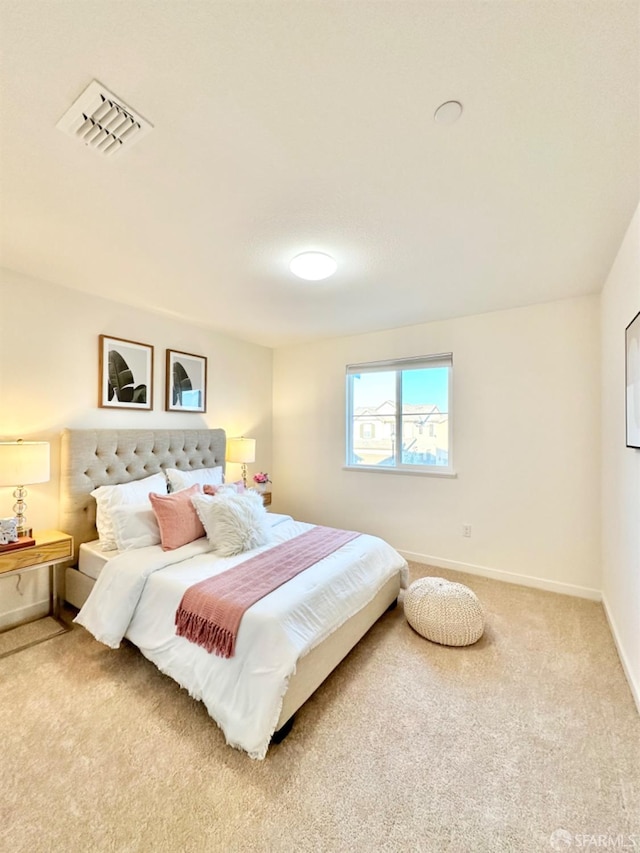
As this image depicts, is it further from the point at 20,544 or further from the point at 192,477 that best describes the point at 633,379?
the point at 20,544

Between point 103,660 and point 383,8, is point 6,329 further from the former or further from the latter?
point 383,8

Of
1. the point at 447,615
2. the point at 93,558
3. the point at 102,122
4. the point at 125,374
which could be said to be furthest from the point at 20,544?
the point at 447,615

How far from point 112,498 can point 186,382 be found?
4.49 feet

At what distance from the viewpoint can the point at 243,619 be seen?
5.08ft

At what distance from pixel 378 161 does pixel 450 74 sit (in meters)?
0.38

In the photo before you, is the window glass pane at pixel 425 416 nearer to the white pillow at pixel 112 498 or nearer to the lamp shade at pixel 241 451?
the lamp shade at pixel 241 451

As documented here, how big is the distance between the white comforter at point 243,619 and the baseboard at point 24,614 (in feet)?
2.53

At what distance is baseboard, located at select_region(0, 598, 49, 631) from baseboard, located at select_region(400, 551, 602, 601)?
3.08 metres

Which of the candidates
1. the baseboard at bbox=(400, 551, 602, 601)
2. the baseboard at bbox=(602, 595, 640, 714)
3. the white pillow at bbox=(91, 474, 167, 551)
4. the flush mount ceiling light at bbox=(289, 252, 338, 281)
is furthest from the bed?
the flush mount ceiling light at bbox=(289, 252, 338, 281)

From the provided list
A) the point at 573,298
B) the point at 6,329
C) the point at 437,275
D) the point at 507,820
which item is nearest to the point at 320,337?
the point at 437,275

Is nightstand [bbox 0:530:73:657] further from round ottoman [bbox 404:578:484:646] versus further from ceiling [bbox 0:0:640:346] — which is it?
round ottoman [bbox 404:578:484:646]

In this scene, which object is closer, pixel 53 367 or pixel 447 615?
pixel 447 615

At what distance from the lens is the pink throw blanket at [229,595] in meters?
1.57

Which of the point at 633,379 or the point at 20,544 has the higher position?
the point at 633,379
